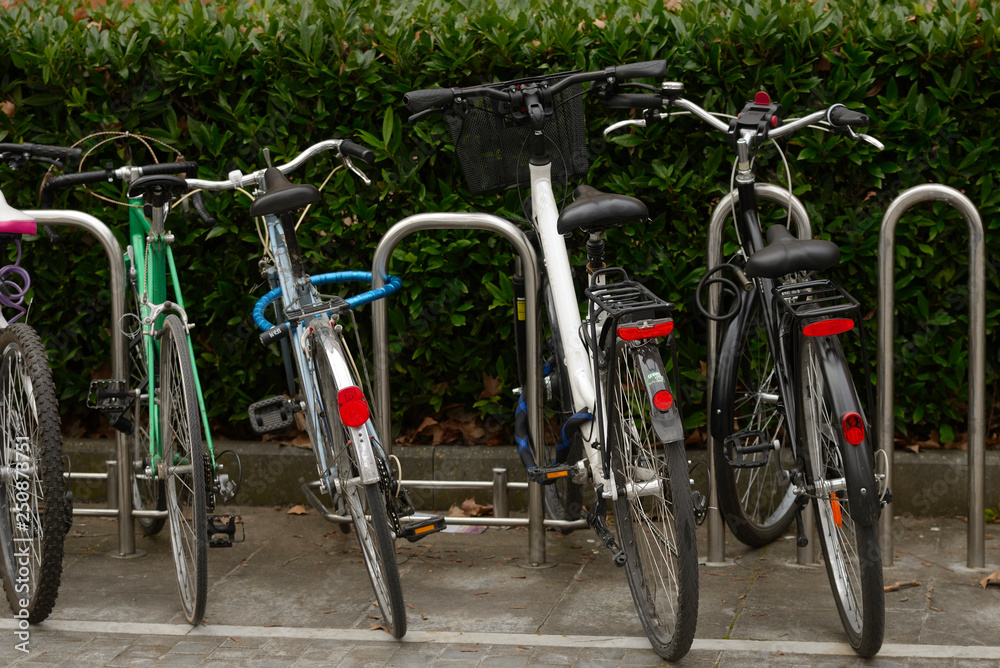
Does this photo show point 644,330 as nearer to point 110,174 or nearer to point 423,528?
point 423,528

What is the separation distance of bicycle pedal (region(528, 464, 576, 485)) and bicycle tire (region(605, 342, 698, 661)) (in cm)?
33

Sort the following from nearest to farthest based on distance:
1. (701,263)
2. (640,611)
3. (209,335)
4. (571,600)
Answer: (640,611) < (571,600) < (701,263) < (209,335)

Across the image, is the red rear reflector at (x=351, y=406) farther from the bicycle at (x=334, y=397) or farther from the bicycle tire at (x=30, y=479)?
the bicycle tire at (x=30, y=479)

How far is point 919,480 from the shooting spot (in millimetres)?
4812

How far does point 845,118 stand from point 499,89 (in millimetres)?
1096

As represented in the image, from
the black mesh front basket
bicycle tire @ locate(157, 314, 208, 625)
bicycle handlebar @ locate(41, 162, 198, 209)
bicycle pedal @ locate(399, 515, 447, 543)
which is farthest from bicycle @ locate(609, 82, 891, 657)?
bicycle tire @ locate(157, 314, 208, 625)

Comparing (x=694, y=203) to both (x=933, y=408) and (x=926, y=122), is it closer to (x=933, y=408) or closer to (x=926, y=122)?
(x=926, y=122)

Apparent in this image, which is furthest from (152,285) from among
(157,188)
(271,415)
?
(271,415)

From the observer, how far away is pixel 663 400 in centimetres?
333

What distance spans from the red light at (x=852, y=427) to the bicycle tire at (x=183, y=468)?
1930 millimetres

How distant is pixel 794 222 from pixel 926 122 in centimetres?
61

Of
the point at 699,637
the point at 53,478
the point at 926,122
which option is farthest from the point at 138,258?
the point at 926,122

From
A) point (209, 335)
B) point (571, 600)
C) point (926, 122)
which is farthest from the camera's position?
point (209, 335)

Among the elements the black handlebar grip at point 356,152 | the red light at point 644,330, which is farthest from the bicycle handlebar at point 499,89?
the red light at point 644,330
